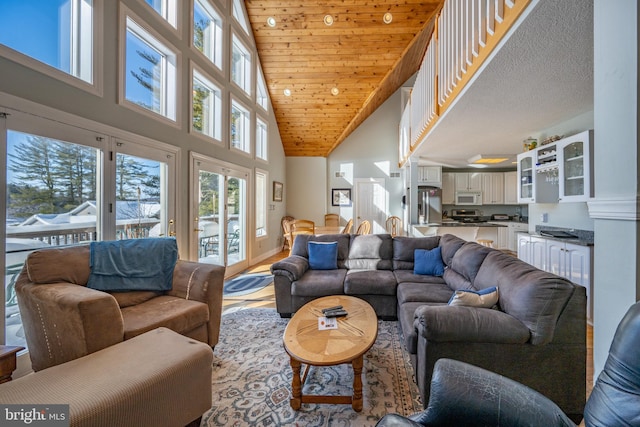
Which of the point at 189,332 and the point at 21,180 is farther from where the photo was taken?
the point at 189,332

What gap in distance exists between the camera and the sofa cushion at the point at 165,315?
1815 millimetres

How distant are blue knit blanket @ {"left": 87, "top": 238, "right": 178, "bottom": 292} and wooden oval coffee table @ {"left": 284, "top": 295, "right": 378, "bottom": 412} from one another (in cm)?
131

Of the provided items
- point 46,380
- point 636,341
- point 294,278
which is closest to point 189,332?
point 46,380

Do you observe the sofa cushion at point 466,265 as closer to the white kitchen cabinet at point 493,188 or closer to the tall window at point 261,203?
the tall window at point 261,203

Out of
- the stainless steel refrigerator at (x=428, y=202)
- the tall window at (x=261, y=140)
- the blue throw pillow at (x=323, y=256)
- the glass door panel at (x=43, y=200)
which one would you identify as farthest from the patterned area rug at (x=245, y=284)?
the stainless steel refrigerator at (x=428, y=202)

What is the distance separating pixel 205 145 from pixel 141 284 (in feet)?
7.97

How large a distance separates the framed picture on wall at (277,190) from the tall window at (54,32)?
4776 mm

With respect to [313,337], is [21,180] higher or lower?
higher

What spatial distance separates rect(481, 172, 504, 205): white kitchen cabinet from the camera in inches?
280

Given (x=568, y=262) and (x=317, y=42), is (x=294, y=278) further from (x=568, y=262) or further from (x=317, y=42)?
(x=317, y=42)

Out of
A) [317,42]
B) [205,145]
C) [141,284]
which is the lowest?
[141,284]

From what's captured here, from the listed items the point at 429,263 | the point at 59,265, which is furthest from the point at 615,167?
the point at 59,265

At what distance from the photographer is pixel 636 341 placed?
0.82 m

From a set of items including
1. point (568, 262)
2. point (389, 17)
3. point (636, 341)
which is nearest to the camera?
point (636, 341)
